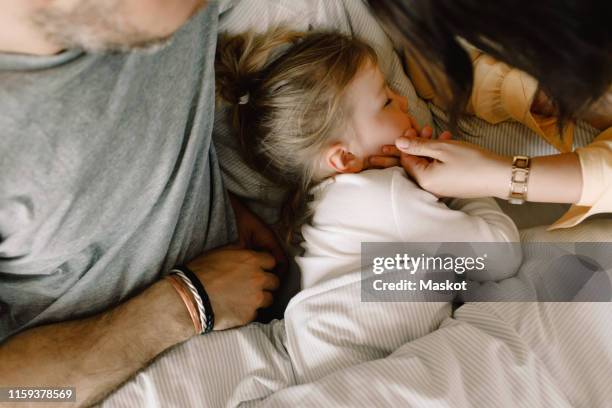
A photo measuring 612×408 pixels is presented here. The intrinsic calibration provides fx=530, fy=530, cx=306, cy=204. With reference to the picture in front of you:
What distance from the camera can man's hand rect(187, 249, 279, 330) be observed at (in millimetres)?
1104

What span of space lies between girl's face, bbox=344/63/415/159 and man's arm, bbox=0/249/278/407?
0.38 m

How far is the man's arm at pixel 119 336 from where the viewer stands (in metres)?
0.96

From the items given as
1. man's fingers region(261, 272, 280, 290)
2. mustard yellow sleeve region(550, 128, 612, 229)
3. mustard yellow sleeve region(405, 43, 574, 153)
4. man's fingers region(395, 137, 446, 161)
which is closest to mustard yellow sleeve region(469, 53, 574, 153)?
mustard yellow sleeve region(405, 43, 574, 153)

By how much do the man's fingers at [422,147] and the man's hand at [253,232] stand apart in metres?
0.41

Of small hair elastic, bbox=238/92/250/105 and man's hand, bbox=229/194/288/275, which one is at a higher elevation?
small hair elastic, bbox=238/92/250/105

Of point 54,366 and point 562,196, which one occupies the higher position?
point 562,196

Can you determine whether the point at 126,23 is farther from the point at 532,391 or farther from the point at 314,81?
the point at 532,391

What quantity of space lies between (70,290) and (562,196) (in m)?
0.97

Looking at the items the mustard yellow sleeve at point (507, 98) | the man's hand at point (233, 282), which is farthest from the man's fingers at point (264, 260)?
the mustard yellow sleeve at point (507, 98)

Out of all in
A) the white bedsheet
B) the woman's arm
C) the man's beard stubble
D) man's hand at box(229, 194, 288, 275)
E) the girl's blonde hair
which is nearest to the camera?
the man's beard stubble

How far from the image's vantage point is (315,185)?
1226 millimetres

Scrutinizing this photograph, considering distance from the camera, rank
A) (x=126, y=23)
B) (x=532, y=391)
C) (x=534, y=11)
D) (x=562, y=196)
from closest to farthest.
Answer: (x=534, y=11) → (x=126, y=23) → (x=532, y=391) → (x=562, y=196)

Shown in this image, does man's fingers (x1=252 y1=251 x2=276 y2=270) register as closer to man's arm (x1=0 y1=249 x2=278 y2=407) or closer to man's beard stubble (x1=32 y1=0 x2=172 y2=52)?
man's arm (x1=0 y1=249 x2=278 y2=407)

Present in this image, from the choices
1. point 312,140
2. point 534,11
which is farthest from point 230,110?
point 534,11
